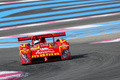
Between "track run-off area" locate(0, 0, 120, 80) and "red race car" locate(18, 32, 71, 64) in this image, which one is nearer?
"track run-off area" locate(0, 0, 120, 80)

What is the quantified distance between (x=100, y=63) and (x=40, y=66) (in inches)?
75.9

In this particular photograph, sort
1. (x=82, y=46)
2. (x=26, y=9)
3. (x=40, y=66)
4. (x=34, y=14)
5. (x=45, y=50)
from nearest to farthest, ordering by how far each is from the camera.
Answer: (x=40, y=66)
(x=45, y=50)
(x=82, y=46)
(x=34, y=14)
(x=26, y=9)

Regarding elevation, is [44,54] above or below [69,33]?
below

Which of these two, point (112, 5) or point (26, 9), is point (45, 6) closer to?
point (26, 9)

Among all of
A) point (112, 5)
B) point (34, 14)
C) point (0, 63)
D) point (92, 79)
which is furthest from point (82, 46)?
point (112, 5)

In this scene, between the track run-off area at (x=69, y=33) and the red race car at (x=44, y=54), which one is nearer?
the track run-off area at (x=69, y=33)

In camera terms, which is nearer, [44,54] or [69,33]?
[44,54]

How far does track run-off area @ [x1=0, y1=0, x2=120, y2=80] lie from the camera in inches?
330

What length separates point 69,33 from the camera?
15891mm

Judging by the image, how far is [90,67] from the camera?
342 inches

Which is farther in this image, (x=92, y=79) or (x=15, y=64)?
(x=15, y=64)

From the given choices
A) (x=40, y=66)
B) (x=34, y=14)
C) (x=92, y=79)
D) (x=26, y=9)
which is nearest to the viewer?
(x=92, y=79)

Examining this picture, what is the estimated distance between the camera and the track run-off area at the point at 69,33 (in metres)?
8.39

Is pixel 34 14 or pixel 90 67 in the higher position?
pixel 34 14
